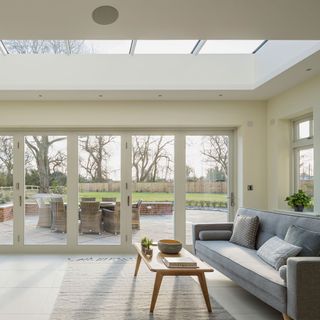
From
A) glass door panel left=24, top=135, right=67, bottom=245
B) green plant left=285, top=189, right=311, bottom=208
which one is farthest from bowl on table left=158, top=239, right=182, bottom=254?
glass door panel left=24, top=135, right=67, bottom=245

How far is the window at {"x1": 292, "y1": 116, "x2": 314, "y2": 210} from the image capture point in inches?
211

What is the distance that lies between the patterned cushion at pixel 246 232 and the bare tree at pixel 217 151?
1655 mm

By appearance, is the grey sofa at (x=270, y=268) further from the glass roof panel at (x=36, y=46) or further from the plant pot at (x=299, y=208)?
the glass roof panel at (x=36, y=46)

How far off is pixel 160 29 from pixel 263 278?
244 centimetres

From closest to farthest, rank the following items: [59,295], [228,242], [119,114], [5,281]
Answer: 1. [59,295]
2. [5,281]
3. [228,242]
4. [119,114]

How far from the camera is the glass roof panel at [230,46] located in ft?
17.2

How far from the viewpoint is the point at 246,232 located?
4789 mm

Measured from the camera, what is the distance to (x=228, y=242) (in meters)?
5.00

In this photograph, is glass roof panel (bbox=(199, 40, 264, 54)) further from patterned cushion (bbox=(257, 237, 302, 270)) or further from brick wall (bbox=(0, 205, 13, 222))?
brick wall (bbox=(0, 205, 13, 222))

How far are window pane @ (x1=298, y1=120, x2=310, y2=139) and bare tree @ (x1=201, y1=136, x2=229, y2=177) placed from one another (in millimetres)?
1353

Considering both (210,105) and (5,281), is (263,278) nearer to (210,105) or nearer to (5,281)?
(5,281)

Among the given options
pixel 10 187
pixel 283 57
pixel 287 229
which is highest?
pixel 283 57

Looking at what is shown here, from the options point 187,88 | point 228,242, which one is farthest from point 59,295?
point 187,88

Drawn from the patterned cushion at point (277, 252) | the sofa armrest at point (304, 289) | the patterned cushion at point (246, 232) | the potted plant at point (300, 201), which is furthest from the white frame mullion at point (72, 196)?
the sofa armrest at point (304, 289)
